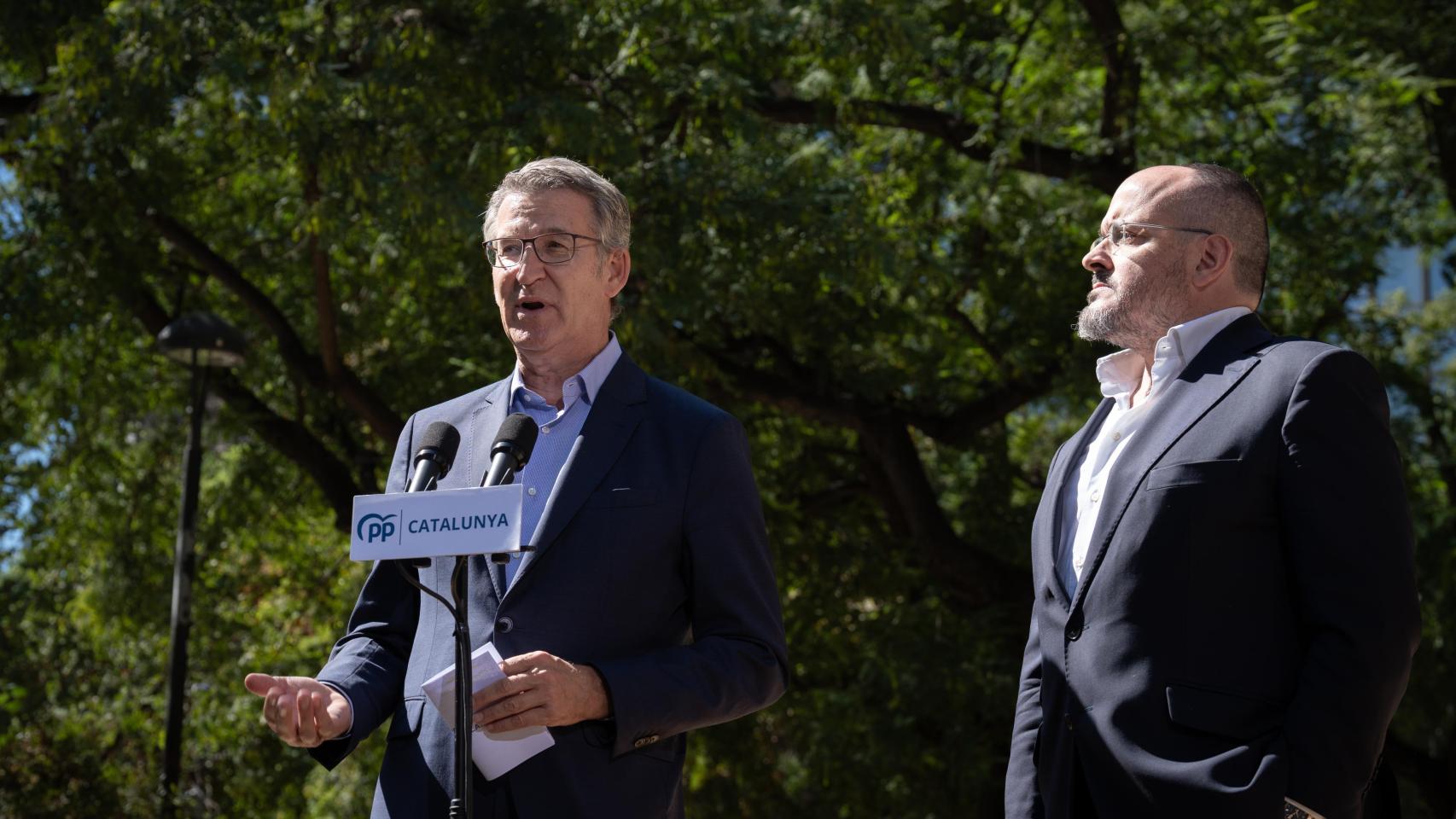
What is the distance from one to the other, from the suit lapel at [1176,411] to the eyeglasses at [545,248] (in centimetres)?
118

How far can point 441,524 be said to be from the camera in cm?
235

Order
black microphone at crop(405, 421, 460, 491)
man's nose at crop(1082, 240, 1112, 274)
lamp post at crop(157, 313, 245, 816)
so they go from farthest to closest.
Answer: lamp post at crop(157, 313, 245, 816)
man's nose at crop(1082, 240, 1112, 274)
black microphone at crop(405, 421, 460, 491)

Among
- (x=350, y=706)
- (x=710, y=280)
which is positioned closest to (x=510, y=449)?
(x=350, y=706)

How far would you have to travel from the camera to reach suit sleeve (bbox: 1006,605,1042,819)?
2883 mm

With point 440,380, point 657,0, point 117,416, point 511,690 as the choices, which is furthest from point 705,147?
point 511,690

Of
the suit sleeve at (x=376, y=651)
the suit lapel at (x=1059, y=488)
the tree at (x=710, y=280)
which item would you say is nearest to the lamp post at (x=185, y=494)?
the tree at (x=710, y=280)

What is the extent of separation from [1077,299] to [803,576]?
118 inches

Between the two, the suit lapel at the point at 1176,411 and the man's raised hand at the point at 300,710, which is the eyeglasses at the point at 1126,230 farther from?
the man's raised hand at the point at 300,710

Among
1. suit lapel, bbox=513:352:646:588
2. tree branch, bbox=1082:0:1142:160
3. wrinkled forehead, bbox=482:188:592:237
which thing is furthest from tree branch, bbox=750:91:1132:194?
suit lapel, bbox=513:352:646:588

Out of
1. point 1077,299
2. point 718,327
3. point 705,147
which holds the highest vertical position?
point 705,147

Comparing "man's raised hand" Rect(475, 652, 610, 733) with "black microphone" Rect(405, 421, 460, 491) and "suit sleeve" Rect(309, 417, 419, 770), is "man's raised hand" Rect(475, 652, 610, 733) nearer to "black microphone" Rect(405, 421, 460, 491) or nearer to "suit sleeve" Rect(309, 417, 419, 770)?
"black microphone" Rect(405, 421, 460, 491)

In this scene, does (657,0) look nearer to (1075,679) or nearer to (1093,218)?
(1093,218)

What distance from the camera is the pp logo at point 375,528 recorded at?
7.82ft

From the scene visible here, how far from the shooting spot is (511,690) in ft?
8.27
